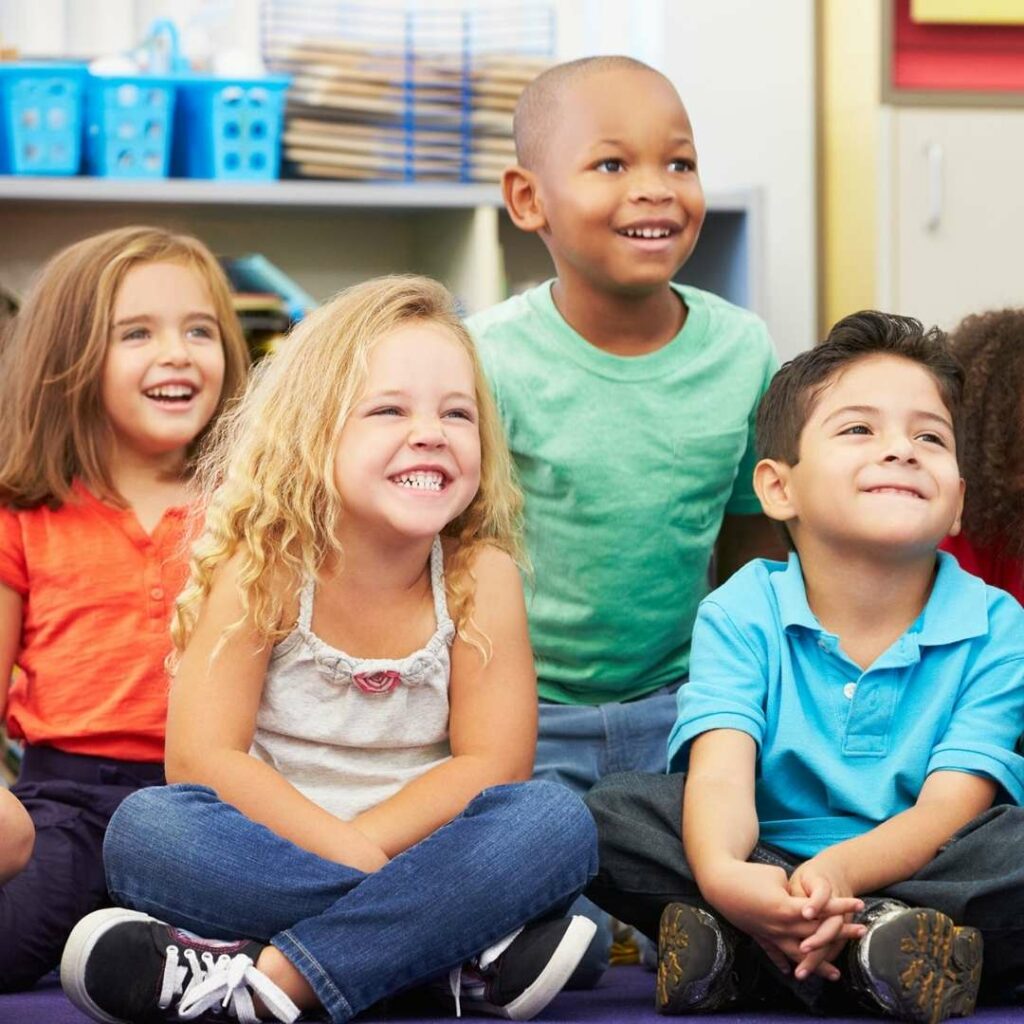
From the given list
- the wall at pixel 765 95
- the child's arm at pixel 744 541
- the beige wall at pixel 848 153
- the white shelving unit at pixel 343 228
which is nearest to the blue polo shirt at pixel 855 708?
the child's arm at pixel 744 541

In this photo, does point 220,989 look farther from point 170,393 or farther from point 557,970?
point 170,393

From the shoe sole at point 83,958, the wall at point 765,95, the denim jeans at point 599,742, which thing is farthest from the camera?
the wall at point 765,95

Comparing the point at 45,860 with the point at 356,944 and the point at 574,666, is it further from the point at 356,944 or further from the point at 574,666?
the point at 574,666

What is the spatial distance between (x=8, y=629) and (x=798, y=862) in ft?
2.50

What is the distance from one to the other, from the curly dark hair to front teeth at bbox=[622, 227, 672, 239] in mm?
313

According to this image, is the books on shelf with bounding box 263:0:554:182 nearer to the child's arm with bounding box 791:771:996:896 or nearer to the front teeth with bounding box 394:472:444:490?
the front teeth with bounding box 394:472:444:490

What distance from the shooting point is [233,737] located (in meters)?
1.36

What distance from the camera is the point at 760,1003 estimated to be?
4.31ft

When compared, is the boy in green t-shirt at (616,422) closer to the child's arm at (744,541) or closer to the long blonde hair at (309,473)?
the child's arm at (744,541)

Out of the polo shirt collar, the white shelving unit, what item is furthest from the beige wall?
the polo shirt collar

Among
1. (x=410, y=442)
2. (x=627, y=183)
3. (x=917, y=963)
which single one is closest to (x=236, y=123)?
(x=627, y=183)

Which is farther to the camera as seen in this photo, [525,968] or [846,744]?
[846,744]

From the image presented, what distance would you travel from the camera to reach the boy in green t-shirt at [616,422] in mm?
1701

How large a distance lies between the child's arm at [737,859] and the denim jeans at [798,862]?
2 centimetres
